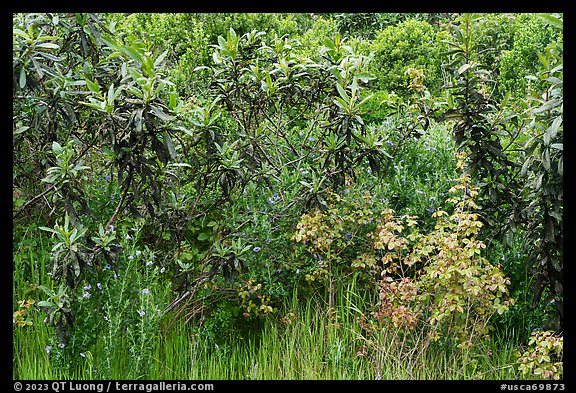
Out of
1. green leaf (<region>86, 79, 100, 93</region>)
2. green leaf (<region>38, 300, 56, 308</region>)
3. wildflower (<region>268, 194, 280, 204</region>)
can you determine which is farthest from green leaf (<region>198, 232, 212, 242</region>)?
green leaf (<region>86, 79, 100, 93</region>)

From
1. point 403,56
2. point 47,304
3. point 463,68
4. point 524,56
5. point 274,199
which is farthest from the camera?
point 403,56

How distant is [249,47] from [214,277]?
61.9 inches

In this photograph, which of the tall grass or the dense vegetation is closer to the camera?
the dense vegetation

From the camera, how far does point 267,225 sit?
4160 millimetres

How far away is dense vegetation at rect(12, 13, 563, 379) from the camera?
3.46 meters

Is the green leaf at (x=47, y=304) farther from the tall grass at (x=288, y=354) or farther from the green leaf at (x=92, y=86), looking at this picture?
the green leaf at (x=92, y=86)

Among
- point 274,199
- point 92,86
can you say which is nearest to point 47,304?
point 92,86

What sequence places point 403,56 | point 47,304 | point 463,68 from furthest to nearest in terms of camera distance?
point 403,56, point 463,68, point 47,304

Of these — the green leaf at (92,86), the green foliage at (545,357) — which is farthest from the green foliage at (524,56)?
the green leaf at (92,86)

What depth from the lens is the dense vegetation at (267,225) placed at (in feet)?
11.3

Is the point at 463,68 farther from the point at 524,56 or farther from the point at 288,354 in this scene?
the point at 524,56

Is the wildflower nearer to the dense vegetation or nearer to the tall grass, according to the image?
the dense vegetation

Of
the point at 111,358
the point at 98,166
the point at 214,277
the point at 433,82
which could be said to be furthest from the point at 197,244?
the point at 433,82

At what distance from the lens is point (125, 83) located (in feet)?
11.5
